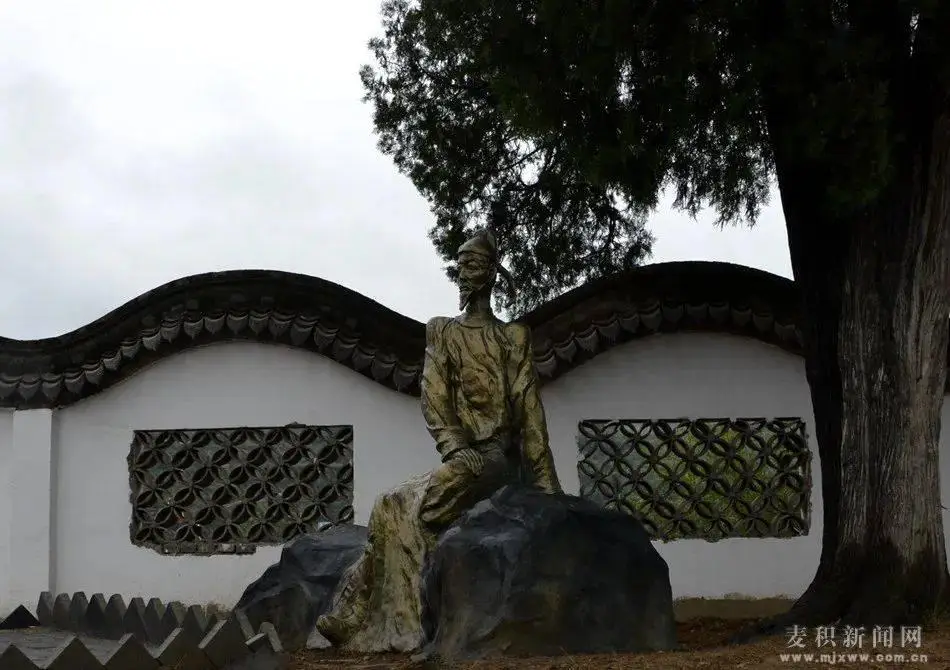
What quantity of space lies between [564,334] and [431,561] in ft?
10.6

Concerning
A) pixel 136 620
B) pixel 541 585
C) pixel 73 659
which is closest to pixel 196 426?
pixel 136 620

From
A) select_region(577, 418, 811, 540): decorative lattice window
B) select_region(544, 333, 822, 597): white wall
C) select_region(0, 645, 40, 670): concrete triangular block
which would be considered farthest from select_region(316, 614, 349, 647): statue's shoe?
select_region(577, 418, 811, 540): decorative lattice window

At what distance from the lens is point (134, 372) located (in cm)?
825

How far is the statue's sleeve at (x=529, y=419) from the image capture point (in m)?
5.48

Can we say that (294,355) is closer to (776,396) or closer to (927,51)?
(776,396)

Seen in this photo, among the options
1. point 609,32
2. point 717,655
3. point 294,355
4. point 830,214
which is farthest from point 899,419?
point 294,355

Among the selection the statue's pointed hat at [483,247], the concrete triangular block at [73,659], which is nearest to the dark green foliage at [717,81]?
the statue's pointed hat at [483,247]

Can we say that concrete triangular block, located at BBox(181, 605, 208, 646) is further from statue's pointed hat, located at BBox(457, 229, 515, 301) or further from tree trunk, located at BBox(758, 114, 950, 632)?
tree trunk, located at BBox(758, 114, 950, 632)

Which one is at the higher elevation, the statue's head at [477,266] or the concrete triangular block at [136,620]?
the statue's head at [477,266]

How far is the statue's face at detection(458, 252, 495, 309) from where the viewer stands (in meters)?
5.59

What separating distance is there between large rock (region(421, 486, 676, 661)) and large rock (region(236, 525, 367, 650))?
1008mm

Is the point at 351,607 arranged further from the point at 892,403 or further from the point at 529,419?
the point at 892,403

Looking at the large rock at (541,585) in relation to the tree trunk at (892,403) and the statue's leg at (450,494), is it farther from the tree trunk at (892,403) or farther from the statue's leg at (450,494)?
the tree trunk at (892,403)

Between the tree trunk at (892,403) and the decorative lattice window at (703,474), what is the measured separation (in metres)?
1.61
